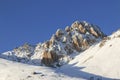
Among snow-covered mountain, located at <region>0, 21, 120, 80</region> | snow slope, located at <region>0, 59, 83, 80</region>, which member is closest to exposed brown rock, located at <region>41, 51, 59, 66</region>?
snow-covered mountain, located at <region>0, 21, 120, 80</region>

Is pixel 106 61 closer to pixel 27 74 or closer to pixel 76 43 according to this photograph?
pixel 27 74

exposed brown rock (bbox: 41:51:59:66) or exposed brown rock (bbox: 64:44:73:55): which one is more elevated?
exposed brown rock (bbox: 64:44:73:55)

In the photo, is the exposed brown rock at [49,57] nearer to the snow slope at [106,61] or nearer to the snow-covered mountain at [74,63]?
the snow-covered mountain at [74,63]

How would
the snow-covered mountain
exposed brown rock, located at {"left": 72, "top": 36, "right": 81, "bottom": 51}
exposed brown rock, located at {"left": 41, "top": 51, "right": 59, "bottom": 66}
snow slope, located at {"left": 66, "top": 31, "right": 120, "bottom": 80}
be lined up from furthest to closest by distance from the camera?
exposed brown rock, located at {"left": 72, "top": 36, "right": 81, "bottom": 51} < exposed brown rock, located at {"left": 41, "top": 51, "right": 59, "bottom": 66} < snow slope, located at {"left": 66, "top": 31, "right": 120, "bottom": 80} < the snow-covered mountain

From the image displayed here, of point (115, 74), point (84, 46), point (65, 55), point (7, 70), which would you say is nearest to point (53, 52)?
point (65, 55)

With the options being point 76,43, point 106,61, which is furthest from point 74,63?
point 76,43

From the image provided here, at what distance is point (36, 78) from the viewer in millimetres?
61344

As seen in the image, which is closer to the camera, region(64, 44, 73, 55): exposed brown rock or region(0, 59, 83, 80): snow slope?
region(0, 59, 83, 80): snow slope

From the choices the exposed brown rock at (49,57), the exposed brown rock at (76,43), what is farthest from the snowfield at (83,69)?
the exposed brown rock at (76,43)

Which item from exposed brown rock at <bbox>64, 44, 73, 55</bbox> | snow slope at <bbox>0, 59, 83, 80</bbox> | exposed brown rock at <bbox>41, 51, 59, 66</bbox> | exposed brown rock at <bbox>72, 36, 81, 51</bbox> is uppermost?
exposed brown rock at <bbox>72, 36, 81, 51</bbox>

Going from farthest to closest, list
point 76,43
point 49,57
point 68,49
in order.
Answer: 1. point 76,43
2. point 68,49
3. point 49,57

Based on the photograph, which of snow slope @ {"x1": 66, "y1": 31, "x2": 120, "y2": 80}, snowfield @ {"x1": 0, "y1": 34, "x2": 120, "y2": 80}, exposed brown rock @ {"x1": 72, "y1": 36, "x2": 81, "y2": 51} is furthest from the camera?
exposed brown rock @ {"x1": 72, "y1": 36, "x2": 81, "y2": 51}

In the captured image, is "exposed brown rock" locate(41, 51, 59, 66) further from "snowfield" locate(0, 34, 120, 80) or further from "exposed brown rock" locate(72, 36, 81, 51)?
"snowfield" locate(0, 34, 120, 80)

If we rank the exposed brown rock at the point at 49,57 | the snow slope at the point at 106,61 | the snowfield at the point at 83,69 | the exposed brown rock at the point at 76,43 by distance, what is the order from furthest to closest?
the exposed brown rock at the point at 76,43 < the exposed brown rock at the point at 49,57 < the snow slope at the point at 106,61 < the snowfield at the point at 83,69
